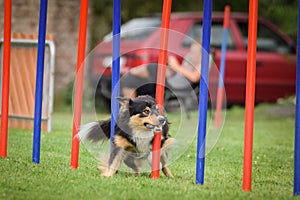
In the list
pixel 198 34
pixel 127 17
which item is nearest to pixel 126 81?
pixel 198 34

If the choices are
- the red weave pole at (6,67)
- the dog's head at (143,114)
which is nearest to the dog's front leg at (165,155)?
the dog's head at (143,114)

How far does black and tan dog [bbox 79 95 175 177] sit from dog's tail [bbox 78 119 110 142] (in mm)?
263

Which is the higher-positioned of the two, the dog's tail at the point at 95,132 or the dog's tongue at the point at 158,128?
the dog's tongue at the point at 158,128

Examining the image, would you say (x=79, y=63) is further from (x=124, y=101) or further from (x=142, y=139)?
(x=142, y=139)

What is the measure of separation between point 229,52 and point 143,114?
8153 mm

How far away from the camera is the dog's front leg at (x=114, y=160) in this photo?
503cm

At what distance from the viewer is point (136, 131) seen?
5.04 metres

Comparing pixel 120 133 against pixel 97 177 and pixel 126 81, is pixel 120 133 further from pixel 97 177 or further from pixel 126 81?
pixel 126 81

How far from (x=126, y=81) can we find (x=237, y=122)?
2975 mm

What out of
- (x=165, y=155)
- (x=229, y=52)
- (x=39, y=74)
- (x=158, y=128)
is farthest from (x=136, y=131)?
(x=229, y=52)

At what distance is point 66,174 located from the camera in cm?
518

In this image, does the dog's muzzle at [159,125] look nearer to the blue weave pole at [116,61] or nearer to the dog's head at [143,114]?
the dog's head at [143,114]

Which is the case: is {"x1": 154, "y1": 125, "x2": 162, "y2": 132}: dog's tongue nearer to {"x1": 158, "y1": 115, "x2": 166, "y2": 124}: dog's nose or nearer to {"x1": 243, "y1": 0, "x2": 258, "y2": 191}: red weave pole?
{"x1": 158, "y1": 115, "x2": 166, "y2": 124}: dog's nose

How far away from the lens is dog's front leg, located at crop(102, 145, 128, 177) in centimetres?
503
